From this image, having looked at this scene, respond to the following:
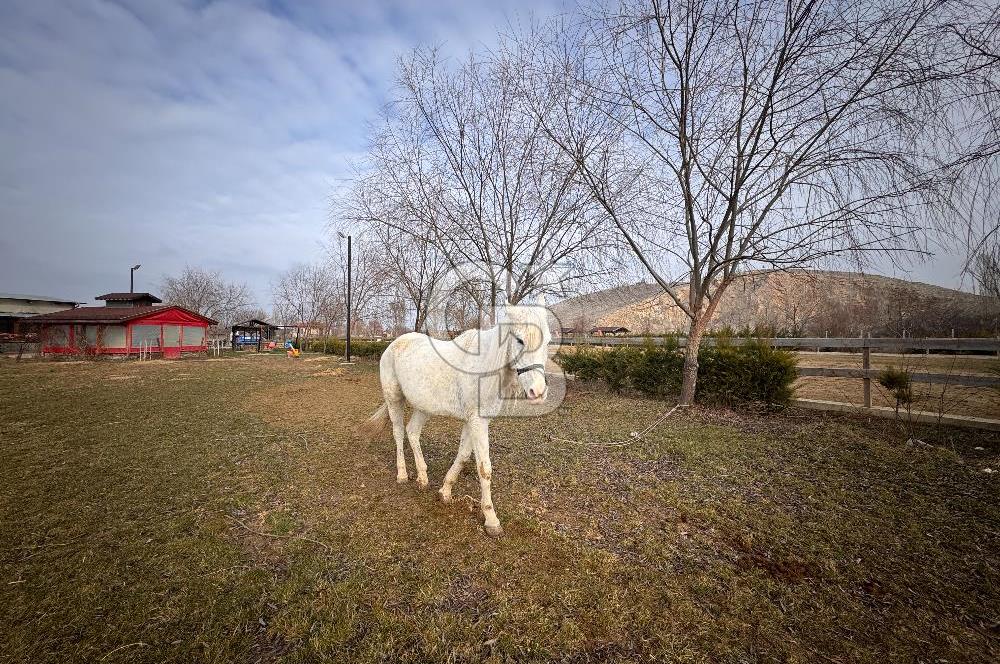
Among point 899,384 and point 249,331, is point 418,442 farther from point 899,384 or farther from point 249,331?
point 249,331

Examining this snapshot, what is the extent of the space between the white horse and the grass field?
22.5 inches

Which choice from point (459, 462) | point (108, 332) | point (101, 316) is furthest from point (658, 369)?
point (101, 316)

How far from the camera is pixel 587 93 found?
23.0 ft

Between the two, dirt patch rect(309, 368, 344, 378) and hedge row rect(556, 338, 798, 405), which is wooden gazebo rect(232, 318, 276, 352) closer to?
dirt patch rect(309, 368, 344, 378)

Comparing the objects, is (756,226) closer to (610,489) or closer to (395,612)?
(610,489)

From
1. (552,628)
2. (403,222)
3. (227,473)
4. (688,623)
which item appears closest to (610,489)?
(688,623)

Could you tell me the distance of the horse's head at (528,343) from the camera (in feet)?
8.06

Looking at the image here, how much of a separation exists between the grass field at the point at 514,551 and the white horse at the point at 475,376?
1.87 ft

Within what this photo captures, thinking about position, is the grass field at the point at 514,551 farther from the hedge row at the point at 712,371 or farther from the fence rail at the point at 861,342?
the hedge row at the point at 712,371

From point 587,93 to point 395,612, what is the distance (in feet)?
27.8

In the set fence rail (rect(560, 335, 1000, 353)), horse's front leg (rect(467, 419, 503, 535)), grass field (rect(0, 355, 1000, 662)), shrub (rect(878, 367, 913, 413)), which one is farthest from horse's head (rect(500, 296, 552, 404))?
shrub (rect(878, 367, 913, 413))

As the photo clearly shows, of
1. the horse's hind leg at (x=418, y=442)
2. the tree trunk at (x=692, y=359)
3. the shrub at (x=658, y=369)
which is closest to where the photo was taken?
the horse's hind leg at (x=418, y=442)

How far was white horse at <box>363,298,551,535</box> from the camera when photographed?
2.56 meters

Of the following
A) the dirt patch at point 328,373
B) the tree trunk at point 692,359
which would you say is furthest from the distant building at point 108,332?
the tree trunk at point 692,359
